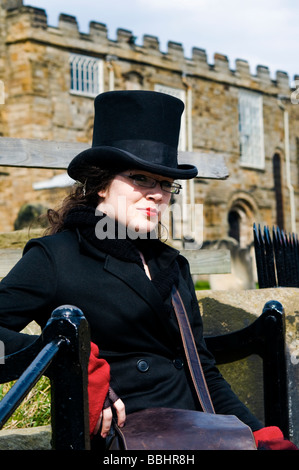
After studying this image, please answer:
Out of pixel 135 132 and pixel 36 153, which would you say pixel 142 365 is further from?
pixel 36 153

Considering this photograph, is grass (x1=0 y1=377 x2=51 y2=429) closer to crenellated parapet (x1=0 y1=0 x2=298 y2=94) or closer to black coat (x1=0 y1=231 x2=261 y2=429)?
black coat (x1=0 y1=231 x2=261 y2=429)

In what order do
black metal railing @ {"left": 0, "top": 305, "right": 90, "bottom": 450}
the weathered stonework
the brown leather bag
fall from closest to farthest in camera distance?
black metal railing @ {"left": 0, "top": 305, "right": 90, "bottom": 450} < the brown leather bag < the weathered stonework

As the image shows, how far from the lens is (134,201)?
2381mm

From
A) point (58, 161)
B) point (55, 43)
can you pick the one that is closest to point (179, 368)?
point (58, 161)

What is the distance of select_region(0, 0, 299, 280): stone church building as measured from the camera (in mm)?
22359

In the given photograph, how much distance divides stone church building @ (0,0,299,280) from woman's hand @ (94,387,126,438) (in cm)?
1518

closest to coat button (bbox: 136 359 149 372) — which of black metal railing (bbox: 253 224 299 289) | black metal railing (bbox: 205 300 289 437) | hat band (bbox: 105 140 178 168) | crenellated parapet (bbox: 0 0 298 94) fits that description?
black metal railing (bbox: 205 300 289 437)

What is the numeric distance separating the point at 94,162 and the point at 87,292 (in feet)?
1.74

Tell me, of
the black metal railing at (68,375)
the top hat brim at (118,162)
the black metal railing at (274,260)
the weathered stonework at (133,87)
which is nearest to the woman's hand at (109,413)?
the black metal railing at (68,375)

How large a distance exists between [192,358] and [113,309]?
381mm

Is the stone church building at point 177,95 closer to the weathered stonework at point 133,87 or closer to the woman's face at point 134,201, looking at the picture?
the weathered stonework at point 133,87

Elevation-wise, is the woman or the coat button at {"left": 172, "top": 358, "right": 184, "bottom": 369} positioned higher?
the woman

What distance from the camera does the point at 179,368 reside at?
2.36 m

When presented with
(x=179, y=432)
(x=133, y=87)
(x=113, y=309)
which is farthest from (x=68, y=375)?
(x=133, y=87)
